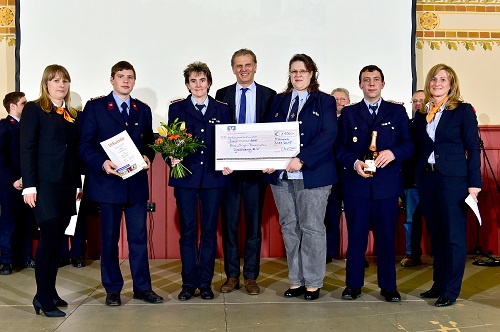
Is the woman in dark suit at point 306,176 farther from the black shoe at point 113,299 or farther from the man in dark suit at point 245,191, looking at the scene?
the black shoe at point 113,299

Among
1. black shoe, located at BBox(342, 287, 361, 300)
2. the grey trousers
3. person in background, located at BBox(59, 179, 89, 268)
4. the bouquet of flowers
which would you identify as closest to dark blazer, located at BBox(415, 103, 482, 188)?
the grey trousers

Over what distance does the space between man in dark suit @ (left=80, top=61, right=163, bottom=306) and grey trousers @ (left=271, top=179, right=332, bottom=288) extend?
0.90 meters

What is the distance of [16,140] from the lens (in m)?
5.34

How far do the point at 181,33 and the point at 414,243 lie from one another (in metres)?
2.77

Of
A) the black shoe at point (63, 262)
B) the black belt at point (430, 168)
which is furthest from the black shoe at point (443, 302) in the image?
the black shoe at point (63, 262)

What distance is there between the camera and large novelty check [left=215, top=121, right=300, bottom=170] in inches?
164

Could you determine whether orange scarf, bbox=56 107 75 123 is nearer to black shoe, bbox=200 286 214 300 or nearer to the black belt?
black shoe, bbox=200 286 214 300

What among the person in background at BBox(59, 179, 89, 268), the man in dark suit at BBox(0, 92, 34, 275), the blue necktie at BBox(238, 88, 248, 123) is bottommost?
the person in background at BBox(59, 179, 89, 268)

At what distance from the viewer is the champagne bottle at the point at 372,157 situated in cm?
405

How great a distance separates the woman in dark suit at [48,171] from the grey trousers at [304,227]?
53.5 inches

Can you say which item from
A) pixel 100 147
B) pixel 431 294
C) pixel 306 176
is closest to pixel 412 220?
pixel 431 294

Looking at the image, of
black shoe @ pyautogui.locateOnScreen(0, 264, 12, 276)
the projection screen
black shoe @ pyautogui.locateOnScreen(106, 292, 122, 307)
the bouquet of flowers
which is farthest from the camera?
the projection screen

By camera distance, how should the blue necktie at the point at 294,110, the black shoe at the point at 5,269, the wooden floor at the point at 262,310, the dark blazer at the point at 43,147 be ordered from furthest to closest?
1. the black shoe at the point at 5,269
2. the blue necktie at the point at 294,110
3. the dark blazer at the point at 43,147
4. the wooden floor at the point at 262,310

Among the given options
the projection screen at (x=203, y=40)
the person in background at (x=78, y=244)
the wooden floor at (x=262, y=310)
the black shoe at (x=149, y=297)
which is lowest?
the wooden floor at (x=262, y=310)
